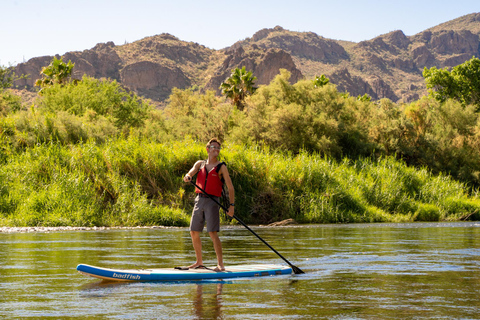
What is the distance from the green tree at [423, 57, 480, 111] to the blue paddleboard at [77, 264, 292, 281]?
6046 cm

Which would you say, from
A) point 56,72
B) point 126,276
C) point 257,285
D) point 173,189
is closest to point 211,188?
point 257,285

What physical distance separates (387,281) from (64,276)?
17.3 feet

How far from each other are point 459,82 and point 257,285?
6305 cm

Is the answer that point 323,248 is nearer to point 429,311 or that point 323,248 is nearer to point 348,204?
point 429,311

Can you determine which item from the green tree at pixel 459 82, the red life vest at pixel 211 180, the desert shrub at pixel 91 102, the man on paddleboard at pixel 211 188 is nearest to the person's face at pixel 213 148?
the man on paddleboard at pixel 211 188

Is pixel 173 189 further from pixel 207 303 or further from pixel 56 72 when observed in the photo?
pixel 56 72

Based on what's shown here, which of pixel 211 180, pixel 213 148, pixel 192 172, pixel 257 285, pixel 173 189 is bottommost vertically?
pixel 173 189

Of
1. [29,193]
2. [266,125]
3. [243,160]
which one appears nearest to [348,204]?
[243,160]

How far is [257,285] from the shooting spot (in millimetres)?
9383

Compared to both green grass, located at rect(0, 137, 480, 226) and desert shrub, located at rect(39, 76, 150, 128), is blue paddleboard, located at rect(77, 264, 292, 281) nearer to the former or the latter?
green grass, located at rect(0, 137, 480, 226)

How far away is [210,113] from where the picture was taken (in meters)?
45.6

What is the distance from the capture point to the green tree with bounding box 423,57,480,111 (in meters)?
66.0

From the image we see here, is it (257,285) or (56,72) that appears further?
(56,72)

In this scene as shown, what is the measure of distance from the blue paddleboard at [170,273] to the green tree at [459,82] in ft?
198
